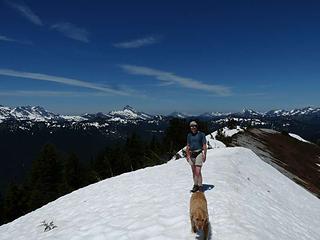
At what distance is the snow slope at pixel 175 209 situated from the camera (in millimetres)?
12523

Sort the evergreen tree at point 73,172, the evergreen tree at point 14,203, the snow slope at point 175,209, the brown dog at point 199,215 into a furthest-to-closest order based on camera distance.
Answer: the evergreen tree at point 73,172
the evergreen tree at point 14,203
the snow slope at point 175,209
the brown dog at point 199,215

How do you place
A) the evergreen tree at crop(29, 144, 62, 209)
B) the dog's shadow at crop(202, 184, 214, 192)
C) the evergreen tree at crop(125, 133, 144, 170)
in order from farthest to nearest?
the evergreen tree at crop(125, 133, 144, 170) < the evergreen tree at crop(29, 144, 62, 209) < the dog's shadow at crop(202, 184, 214, 192)

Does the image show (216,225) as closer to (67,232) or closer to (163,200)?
(163,200)

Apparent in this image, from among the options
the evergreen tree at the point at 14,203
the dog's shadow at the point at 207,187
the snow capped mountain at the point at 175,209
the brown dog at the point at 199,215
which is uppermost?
the brown dog at the point at 199,215

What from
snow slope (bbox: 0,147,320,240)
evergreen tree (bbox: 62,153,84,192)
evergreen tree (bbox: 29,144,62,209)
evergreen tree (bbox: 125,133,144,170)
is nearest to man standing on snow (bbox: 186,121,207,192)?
snow slope (bbox: 0,147,320,240)

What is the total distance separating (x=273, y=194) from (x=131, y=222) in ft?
34.5

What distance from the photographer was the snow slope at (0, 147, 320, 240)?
12523 millimetres

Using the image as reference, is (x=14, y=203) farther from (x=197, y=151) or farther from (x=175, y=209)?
(x=175, y=209)

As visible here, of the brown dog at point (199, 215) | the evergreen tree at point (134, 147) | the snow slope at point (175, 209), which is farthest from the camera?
the evergreen tree at point (134, 147)

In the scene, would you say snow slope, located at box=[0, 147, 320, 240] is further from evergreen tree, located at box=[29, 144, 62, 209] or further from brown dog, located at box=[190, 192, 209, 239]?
evergreen tree, located at box=[29, 144, 62, 209]

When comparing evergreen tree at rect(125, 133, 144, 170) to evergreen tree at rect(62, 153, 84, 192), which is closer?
evergreen tree at rect(62, 153, 84, 192)

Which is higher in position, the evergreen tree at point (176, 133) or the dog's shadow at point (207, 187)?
the dog's shadow at point (207, 187)

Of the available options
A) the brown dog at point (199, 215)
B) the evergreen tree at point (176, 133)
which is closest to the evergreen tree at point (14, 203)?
the evergreen tree at point (176, 133)

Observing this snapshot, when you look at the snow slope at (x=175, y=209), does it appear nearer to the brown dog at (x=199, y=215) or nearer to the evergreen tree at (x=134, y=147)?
the brown dog at (x=199, y=215)
